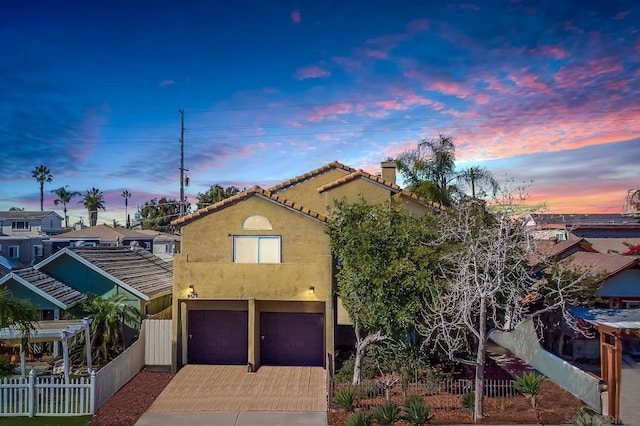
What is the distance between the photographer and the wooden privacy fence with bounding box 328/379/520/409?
1546 centimetres

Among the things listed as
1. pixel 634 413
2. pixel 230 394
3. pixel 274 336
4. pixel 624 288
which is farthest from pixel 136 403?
pixel 624 288

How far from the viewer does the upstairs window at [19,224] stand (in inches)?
2092

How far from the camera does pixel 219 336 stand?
21.1 metres

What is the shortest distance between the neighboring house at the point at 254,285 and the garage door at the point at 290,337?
4 cm

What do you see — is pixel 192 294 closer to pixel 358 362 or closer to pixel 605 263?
pixel 358 362

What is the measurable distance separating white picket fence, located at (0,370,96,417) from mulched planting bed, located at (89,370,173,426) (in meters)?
0.62

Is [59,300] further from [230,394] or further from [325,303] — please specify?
[325,303]

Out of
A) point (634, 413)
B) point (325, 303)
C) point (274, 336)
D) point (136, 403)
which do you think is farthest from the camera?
point (274, 336)

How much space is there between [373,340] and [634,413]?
773 cm

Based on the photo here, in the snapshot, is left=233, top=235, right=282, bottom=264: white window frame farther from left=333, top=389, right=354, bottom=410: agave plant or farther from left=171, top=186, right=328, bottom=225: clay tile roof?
left=333, top=389, right=354, bottom=410: agave plant

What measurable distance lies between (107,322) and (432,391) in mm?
12626

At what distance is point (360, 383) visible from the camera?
16703 millimetres

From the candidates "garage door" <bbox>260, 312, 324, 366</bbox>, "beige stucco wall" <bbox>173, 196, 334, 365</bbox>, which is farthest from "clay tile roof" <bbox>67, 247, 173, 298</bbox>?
"garage door" <bbox>260, 312, 324, 366</bbox>

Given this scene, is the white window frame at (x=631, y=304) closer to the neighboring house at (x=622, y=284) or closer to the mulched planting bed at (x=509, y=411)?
the neighboring house at (x=622, y=284)
